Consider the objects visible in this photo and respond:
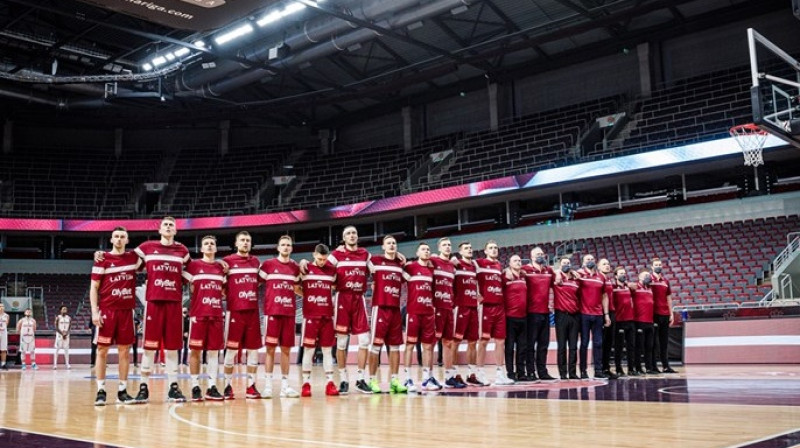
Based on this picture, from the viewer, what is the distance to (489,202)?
34031mm

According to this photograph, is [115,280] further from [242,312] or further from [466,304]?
[466,304]

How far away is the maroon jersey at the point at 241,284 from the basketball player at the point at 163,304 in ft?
2.50

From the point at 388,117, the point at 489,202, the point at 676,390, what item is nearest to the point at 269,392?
the point at 676,390

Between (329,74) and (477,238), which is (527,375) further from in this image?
(329,74)

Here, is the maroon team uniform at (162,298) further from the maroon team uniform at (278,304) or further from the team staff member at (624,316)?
the team staff member at (624,316)

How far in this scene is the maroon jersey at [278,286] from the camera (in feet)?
34.4

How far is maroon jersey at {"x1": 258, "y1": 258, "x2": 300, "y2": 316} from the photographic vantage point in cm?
1048

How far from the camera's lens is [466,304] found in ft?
38.2

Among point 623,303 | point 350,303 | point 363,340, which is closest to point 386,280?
point 350,303

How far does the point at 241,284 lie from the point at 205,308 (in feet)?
1.97

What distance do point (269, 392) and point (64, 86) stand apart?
1203 inches

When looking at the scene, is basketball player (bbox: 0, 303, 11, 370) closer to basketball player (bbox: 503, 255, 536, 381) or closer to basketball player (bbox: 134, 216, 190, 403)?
basketball player (bbox: 134, 216, 190, 403)

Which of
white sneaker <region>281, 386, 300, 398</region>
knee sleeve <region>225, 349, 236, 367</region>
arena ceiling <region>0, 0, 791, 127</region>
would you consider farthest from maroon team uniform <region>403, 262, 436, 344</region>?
arena ceiling <region>0, 0, 791, 127</region>

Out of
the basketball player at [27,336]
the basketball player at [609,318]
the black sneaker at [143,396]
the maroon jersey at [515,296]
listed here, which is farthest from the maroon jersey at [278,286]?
the basketball player at [27,336]
